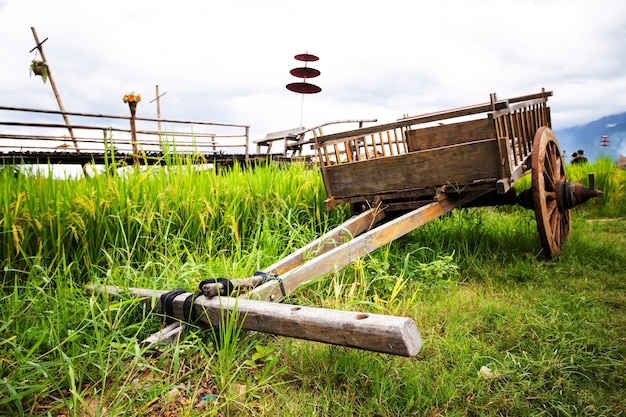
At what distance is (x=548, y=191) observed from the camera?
452cm

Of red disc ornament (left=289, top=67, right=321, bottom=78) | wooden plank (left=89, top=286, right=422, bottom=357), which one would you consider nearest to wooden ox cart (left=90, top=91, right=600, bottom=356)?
wooden plank (left=89, top=286, right=422, bottom=357)

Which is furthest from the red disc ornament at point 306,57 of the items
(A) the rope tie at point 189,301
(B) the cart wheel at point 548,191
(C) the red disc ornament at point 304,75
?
(A) the rope tie at point 189,301

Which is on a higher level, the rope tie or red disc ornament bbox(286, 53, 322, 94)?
red disc ornament bbox(286, 53, 322, 94)

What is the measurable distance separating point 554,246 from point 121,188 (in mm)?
3863

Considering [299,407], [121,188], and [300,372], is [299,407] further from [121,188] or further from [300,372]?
[121,188]

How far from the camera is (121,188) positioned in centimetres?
327

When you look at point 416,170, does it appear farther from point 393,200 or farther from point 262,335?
point 262,335

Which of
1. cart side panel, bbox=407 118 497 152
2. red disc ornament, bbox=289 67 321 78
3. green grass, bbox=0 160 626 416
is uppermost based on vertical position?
red disc ornament, bbox=289 67 321 78

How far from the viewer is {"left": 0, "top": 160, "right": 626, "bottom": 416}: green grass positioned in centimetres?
185

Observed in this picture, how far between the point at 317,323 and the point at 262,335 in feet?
2.43

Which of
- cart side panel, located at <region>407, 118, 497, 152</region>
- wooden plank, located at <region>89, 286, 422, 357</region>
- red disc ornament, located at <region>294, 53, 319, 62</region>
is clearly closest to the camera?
wooden plank, located at <region>89, 286, 422, 357</region>

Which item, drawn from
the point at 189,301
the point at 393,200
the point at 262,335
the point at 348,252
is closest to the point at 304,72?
the point at 393,200

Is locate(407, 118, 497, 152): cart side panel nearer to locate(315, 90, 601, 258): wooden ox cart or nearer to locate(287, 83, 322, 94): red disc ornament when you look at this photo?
locate(315, 90, 601, 258): wooden ox cart

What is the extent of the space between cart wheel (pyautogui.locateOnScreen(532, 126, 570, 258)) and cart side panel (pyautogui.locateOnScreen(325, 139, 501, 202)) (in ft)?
1.79
